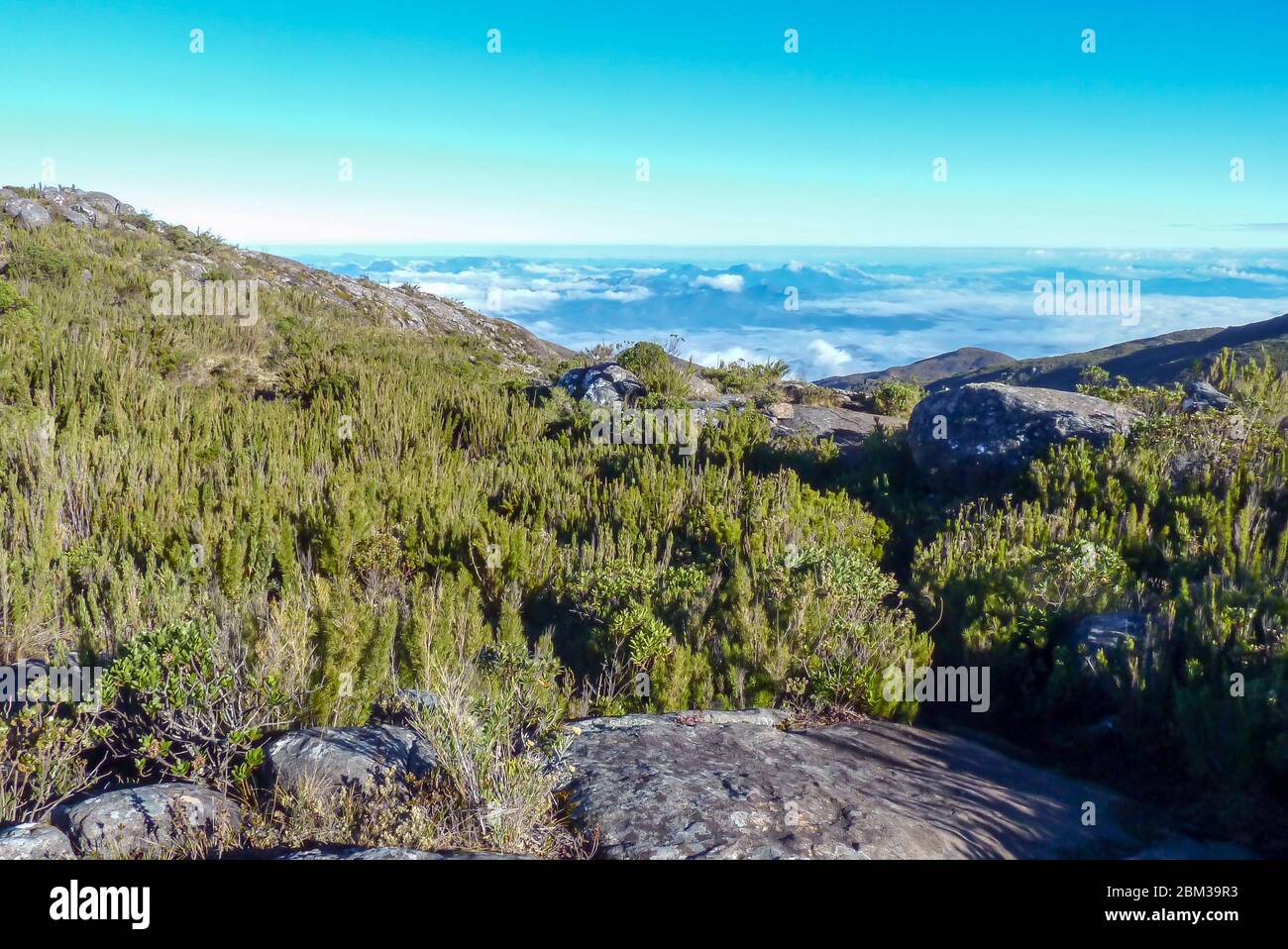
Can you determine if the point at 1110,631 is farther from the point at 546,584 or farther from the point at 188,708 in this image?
the point at 188,708

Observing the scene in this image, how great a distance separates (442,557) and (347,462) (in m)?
3.01

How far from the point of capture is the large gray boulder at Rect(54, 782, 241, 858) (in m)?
2.77

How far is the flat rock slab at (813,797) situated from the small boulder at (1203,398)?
650 cm

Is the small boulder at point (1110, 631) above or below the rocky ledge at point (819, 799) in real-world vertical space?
above

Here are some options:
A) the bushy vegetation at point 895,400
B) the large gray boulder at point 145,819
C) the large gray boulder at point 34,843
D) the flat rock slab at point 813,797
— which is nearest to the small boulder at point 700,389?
the bushy vegetation at point 895,400

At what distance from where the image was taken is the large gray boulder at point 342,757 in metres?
3.15

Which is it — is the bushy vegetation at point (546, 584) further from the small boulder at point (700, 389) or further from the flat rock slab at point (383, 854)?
the small boulder at point (700, 389)

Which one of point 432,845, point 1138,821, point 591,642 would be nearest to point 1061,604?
point 1138,821

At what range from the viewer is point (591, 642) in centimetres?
500

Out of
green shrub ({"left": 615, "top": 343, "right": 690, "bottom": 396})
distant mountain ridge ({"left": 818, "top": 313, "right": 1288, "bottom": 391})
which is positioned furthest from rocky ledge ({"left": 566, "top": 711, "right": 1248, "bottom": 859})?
distant mountain ridge ({"left": 818, "top": 313, "right": 1288, "bottom": 391})

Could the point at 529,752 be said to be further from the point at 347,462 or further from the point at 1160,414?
the point at 1160,414

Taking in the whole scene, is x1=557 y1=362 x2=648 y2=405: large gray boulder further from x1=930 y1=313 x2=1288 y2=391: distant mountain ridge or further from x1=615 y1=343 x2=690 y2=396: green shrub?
x1=930 y1=313 x2=1288 y2=391: distant mountain ridge

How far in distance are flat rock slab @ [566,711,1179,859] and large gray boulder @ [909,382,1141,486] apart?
189 inches
